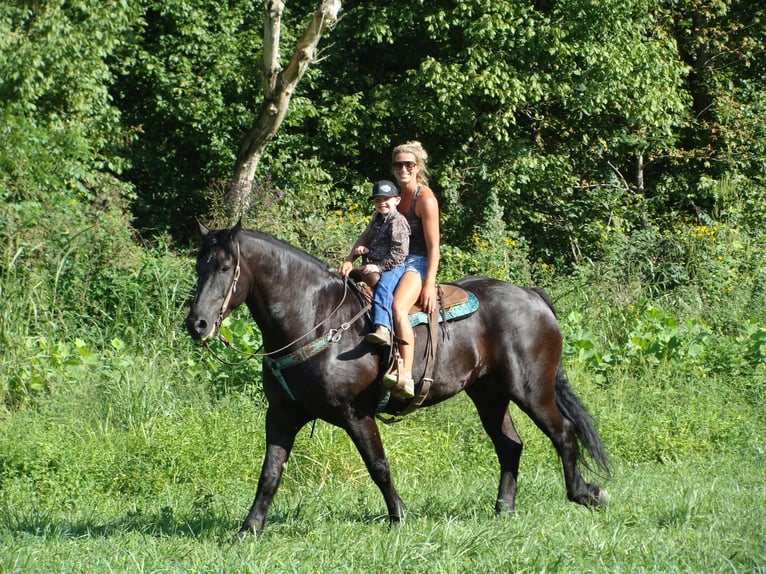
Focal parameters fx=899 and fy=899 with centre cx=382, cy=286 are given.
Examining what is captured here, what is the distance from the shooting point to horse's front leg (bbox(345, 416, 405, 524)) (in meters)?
6.07

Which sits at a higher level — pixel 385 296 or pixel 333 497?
pixel 385 296

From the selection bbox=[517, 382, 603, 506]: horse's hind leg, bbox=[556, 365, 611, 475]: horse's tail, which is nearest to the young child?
bbox=[517, 382, 603, 506]: horse's hind leg

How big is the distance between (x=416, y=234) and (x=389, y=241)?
0.33 m

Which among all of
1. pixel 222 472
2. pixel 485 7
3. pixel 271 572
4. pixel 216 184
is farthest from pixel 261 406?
pixel 485 7

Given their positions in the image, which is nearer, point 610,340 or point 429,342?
point 429,342

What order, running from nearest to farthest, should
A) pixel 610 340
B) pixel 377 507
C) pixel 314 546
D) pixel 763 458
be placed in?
pixel 314 546, pixel 377 507, pixel 763 458, pixel 610 340

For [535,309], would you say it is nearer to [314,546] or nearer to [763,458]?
[314,546]

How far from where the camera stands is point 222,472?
8.02 meters

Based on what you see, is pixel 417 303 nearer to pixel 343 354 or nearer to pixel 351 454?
pixel 343 354

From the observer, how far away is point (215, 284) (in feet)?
18.4

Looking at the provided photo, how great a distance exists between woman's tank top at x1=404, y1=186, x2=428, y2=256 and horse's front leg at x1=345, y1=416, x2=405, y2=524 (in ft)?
4.25

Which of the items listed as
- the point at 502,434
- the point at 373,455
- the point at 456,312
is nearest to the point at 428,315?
the point at 456,312

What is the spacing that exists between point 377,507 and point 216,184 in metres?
10.3

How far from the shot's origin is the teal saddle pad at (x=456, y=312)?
649cm
